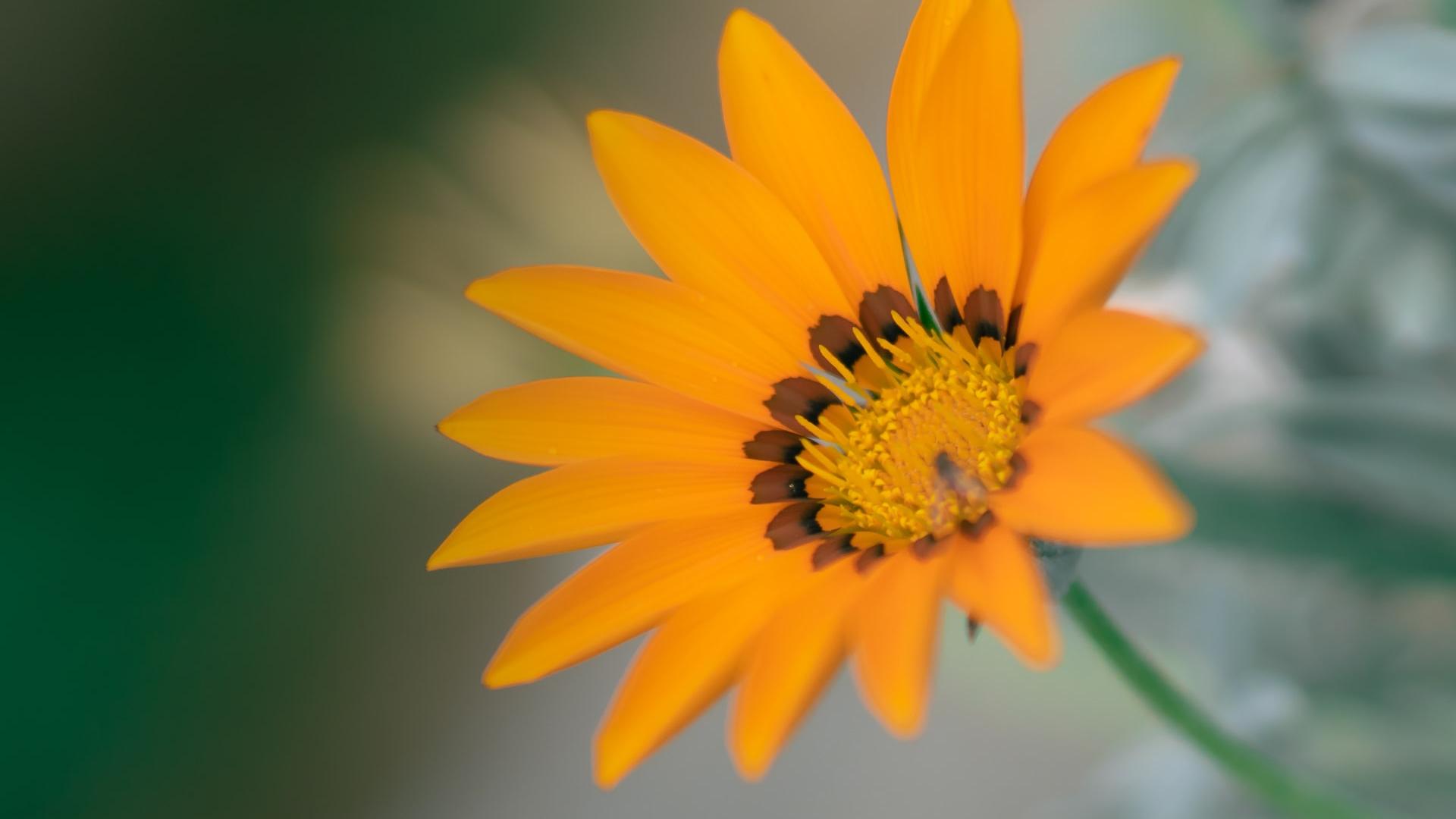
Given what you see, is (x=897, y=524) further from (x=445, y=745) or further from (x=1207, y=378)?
(x=445, y=745)

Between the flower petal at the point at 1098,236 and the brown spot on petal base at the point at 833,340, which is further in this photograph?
the brown spot on petal base at the point at 833,340

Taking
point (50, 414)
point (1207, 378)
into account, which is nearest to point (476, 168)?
point (50, 414)

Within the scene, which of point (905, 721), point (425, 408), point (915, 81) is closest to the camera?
point (905, 721)

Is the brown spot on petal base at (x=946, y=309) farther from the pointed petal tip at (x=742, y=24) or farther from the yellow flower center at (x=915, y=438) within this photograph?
the pointed petal tip at (x=742, y=24)

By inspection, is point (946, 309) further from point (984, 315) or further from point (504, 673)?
point (504, 673)

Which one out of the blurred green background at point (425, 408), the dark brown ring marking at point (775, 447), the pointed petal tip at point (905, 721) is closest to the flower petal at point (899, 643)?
the pointed petal tip at point (905, 721)

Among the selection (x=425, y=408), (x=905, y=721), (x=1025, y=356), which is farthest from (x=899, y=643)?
(x=425, y=408)

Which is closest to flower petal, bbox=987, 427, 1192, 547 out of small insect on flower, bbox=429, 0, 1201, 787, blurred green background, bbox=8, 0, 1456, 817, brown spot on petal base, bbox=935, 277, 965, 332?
small insect on flower, bbox=429, 0, 1201, 787

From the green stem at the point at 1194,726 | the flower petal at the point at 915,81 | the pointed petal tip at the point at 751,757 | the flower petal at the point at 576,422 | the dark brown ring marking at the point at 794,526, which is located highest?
the flower petal at the point at 915,81
